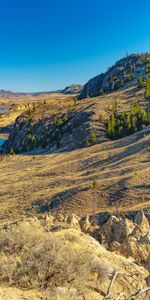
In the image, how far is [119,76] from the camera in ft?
515

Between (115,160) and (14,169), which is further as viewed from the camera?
(14,169)

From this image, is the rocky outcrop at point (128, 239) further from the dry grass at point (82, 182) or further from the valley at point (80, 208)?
the dry grass at point (82, 182)

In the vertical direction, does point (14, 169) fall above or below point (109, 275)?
below

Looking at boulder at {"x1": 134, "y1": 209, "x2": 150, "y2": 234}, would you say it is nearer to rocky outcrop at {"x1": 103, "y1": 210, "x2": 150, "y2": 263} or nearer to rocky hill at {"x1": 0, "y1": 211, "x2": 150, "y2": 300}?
rocky outcrop at {"x1": 103, "y1": 210, "x2": 150, "y2": 263}

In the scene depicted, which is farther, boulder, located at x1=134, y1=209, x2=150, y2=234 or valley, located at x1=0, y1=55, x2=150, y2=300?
boulder, located at x1=134, y1=209, x2=150, y2=234

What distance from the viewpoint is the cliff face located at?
138 m

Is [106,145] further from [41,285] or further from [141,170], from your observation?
[41,285]

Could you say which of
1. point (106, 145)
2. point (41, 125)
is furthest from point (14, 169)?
point (41, 125)

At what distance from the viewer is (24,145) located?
101250 millimetres

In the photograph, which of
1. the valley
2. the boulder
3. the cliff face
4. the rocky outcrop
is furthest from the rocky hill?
the cliff face

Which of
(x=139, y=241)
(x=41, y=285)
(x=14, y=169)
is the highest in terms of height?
(x=41, y=285)

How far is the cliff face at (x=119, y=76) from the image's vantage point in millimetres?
137875

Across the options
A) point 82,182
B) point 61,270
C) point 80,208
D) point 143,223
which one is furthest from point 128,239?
point 82,182

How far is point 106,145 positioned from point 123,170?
22933 millimetres
